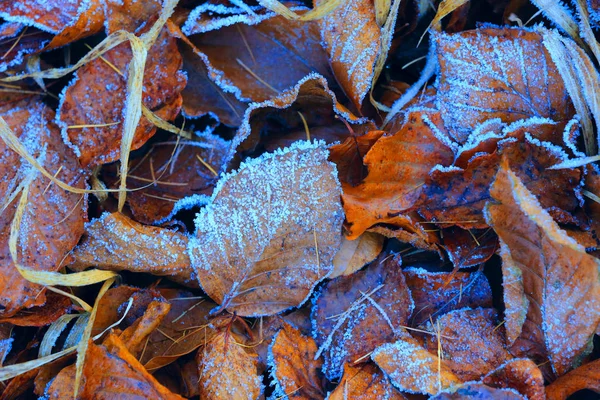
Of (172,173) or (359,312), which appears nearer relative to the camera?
(359,312)

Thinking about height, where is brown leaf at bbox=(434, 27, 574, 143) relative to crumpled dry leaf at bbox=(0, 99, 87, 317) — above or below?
above

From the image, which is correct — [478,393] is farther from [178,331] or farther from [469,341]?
[178,331]

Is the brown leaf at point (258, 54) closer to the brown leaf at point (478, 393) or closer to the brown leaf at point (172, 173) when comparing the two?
the brown leaf at point (172, 173)

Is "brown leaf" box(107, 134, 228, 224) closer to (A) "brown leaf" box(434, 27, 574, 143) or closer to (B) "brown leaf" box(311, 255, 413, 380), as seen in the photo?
(B) "brown leaf" box(311, 255, 413, 380)

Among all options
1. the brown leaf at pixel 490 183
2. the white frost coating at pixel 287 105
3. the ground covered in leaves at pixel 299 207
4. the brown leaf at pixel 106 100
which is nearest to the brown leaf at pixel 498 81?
the ground covered in leaves at pixel 299 207

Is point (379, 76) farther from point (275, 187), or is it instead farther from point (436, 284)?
point (436, 284)

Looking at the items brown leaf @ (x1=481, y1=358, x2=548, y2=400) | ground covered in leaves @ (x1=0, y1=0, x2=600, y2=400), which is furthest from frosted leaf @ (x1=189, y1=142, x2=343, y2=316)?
brown leaf @ (x1=481, y1=358, x2=548, y2=400)

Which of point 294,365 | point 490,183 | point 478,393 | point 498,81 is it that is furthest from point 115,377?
point 498,81
